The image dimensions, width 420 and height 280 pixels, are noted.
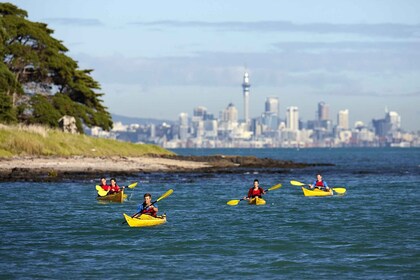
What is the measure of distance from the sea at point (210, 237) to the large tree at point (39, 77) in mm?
30084

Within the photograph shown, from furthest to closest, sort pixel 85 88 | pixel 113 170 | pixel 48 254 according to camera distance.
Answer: pixel 85 88 → pixel 113 170 → pixel 48 254

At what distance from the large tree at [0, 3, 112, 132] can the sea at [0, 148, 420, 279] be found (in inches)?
1184

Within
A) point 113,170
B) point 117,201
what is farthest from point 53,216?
point 113,170

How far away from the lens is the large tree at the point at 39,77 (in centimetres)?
7738

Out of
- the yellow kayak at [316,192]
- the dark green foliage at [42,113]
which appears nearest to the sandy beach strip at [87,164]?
the dark green foliage at [42,113]

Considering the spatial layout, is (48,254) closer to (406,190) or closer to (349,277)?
(349,277)

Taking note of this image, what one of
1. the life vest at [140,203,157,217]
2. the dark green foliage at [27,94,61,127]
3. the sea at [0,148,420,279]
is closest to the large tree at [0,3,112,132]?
the dark green foliage at [27,94,61,127]

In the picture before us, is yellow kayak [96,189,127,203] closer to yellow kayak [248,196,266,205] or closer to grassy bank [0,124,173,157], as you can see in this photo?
yellow kayak [248,196,266,205]

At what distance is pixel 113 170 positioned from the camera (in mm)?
62281

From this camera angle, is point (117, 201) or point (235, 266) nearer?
point (235, 266)

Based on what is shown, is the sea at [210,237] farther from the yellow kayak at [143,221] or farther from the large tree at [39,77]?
the large tree at [39,77]

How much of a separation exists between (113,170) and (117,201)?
69.8 feet

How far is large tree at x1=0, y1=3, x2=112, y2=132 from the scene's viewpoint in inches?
3046

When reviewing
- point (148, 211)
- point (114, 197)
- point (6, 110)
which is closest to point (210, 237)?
point (148, 211)
